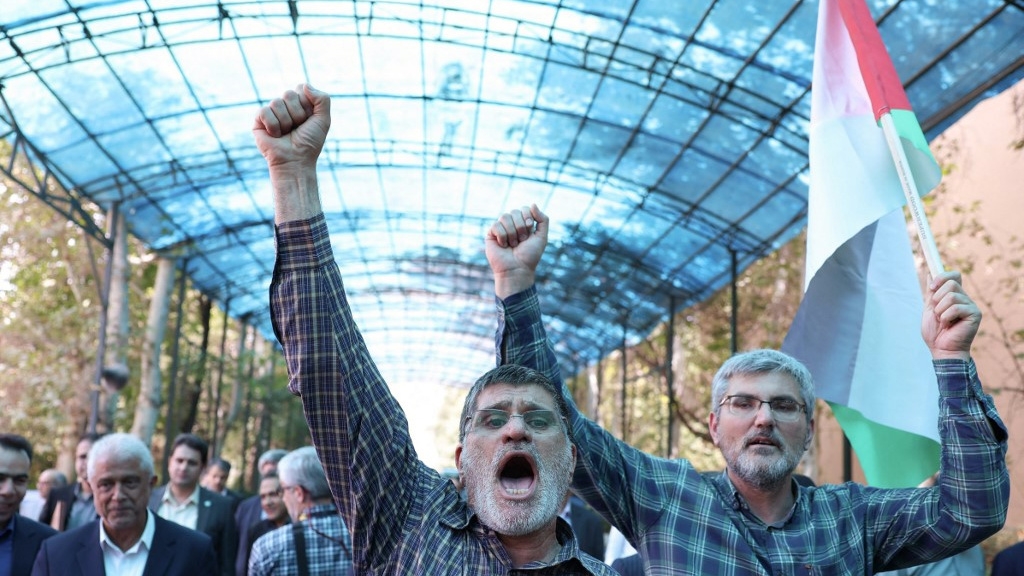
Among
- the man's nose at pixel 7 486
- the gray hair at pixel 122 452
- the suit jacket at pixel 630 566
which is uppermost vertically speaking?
the gray hair at pixel 122 452

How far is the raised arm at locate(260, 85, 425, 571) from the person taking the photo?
2529mm

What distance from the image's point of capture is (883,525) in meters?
3.47

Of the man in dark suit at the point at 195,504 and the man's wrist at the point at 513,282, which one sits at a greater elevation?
the man's wrist at the point at 513,282

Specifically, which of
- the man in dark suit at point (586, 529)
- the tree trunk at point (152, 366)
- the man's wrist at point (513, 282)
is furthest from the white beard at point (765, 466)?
the tree trunk at point (152, 366)

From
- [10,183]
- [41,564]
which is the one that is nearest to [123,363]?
[10,183]

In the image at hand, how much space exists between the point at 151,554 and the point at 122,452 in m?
0.48

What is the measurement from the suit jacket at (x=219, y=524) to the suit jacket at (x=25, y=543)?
236cm

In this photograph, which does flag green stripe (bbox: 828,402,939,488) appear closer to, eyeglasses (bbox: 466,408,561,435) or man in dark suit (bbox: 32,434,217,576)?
eyeglasses (bbox: 466,408,561,435)

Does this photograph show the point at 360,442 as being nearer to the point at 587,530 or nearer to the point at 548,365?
the point at 548,365

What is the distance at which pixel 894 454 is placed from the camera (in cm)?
425

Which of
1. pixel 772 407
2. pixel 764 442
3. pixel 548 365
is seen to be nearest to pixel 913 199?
pixel 772 407

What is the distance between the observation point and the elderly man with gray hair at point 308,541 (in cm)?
499

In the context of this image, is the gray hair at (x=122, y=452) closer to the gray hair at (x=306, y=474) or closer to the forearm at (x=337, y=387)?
the gray hair at (x=306, y=474)

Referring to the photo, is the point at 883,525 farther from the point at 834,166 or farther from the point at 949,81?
the point at 949,81
